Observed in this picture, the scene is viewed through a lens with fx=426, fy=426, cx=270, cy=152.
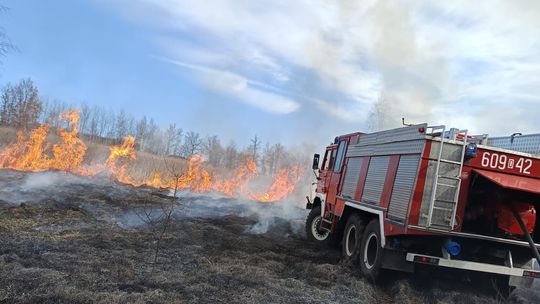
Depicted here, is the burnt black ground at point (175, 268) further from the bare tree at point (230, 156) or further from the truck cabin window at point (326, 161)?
the bare tree at point (230, 156)

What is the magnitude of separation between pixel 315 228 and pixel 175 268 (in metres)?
6.24

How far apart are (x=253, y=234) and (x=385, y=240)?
5.84 m

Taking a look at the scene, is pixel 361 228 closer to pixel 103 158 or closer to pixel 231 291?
pixel 231 291

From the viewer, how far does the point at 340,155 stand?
1199 centimetres

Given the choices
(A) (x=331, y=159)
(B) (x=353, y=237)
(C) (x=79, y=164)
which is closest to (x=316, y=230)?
(A) (x=331, y=159)

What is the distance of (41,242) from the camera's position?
854 cm

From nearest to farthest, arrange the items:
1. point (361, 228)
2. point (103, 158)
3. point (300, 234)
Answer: point (361, 228), point (300, 234), point (103, 158)

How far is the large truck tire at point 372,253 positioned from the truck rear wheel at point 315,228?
3.95 meters

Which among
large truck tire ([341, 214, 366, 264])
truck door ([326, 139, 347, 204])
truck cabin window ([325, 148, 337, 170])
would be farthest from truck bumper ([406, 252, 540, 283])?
truck cabin window ([325, 148, 337, 170])

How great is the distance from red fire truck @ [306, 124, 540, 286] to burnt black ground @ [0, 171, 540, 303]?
2.19 ft

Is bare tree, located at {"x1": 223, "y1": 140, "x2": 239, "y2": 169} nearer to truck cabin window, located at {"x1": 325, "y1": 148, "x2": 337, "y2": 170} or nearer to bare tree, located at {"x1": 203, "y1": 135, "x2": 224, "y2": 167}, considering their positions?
bare tree, located at {"x1": 203, "y1": 135, "x2": 224, "y2": 167}

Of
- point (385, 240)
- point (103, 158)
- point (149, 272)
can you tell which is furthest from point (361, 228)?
point (103, 158)

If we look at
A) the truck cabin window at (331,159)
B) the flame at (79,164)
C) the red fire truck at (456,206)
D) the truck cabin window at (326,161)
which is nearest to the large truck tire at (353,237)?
the red fire truck at (456,206)

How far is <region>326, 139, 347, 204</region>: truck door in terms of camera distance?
38.2 feet
